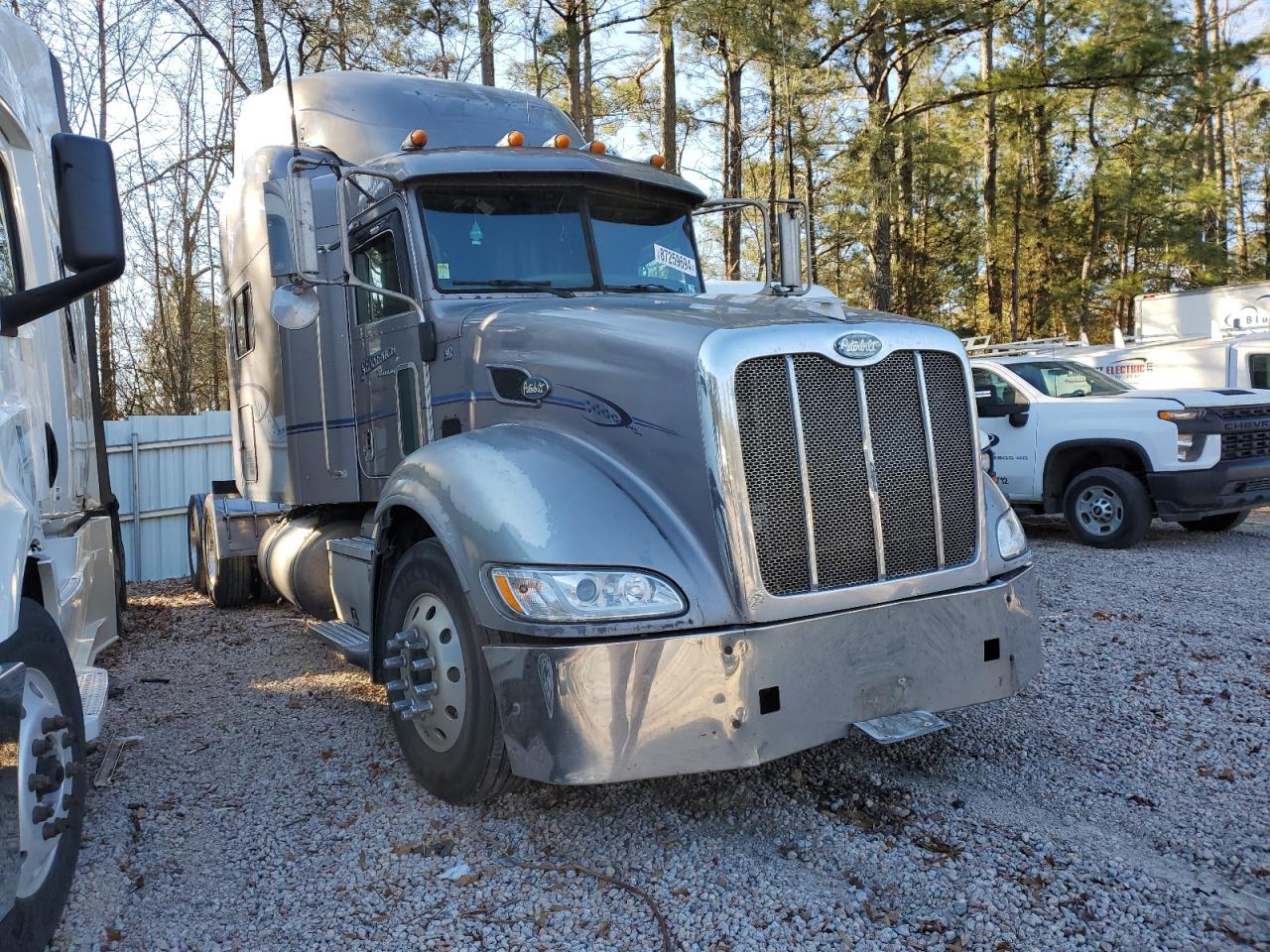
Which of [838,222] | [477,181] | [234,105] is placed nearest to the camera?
[477,181]

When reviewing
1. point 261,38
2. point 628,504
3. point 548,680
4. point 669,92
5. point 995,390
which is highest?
point 261,38

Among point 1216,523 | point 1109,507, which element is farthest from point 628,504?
point 1216,523

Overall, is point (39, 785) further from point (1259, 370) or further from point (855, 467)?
point (1259, 370)

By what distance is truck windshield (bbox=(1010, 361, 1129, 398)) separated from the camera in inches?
426

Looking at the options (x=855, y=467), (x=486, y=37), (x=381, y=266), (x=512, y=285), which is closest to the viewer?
(x=855, y=467)

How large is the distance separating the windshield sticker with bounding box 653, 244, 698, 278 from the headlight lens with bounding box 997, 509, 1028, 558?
215 centimetres

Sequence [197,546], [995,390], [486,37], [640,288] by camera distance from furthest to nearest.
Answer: [486,37] < [995,390] < [197,546] < [640,288]

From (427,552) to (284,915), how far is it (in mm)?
1386

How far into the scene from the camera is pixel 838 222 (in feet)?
77.6

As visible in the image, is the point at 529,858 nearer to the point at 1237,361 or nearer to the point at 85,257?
the point at 85,257

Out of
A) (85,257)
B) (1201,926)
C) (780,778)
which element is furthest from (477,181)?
(1201,926)

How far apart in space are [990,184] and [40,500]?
92.4 feet

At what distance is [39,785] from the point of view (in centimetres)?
274

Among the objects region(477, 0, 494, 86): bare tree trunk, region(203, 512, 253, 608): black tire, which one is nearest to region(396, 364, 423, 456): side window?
region(203, 512, 253, 608): black tire
